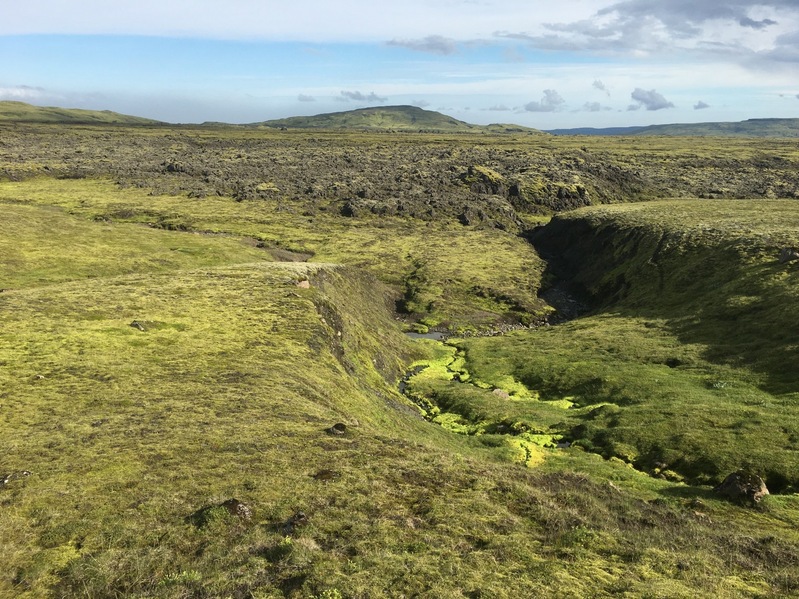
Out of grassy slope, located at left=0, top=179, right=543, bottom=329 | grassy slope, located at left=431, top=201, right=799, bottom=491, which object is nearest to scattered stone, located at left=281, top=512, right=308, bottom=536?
grassy slope, located at left=431, top=201, right=799, bottom=491

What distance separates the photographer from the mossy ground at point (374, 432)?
20078 millimetres

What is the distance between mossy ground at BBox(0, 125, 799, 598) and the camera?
65.9 feet

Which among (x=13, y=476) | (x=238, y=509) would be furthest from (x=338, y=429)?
(x=13, y=476)

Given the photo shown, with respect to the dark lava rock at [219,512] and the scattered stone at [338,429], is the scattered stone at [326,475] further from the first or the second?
the scattered stone at [338,429]

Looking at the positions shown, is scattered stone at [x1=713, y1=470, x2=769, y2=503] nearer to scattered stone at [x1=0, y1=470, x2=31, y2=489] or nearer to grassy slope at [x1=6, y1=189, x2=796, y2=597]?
grassy slope at [x1=6, y1=189, x2=796, y2=597]

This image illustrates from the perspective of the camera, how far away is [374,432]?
123 feet

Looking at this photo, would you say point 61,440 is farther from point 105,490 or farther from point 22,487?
point 105,490

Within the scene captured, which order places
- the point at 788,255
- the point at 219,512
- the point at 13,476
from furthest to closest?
the point at 788,255, the point at 13,476, the point at 219,512

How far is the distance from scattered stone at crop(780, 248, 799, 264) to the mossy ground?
3.26 meters

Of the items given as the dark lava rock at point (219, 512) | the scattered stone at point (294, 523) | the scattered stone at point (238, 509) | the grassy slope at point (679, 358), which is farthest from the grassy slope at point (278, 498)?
the grassy slope at point (679, 358)

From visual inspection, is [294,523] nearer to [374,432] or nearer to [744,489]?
[374,432]

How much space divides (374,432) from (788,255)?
79299 mm

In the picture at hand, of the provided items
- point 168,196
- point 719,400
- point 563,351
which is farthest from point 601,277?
point 168,196

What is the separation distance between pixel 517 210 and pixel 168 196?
5338 inches
